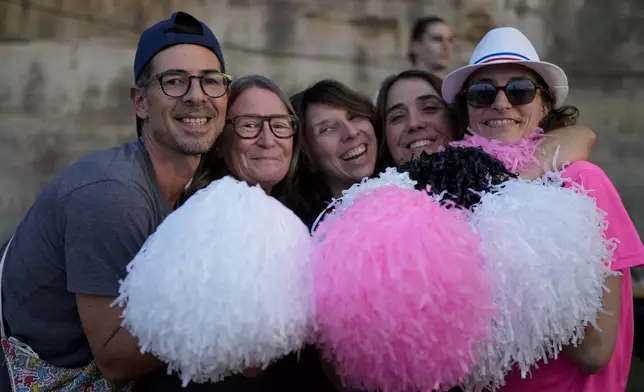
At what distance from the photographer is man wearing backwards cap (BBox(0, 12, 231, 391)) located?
1.46 meters

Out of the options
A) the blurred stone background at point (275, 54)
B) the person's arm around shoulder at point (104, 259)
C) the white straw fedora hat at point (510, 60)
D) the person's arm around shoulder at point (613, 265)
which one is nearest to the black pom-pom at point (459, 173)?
the person's arm around shoulder at point (613, 265)

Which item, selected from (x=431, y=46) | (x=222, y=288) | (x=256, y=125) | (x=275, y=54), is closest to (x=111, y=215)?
(x=222, y=288)

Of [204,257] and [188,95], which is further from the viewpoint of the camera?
[188,95]

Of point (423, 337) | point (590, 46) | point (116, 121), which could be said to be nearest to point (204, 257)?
point (423, 337)

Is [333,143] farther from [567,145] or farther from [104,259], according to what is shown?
[104,259]

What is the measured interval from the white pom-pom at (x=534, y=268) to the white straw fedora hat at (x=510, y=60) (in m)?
0.72

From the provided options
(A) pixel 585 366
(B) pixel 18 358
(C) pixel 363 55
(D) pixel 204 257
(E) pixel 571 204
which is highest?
(C) pixel 363 55

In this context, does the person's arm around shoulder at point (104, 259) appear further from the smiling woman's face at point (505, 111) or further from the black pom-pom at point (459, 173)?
the smiling woman's face at point (505, 111)

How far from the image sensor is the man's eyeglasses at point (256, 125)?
212 cm

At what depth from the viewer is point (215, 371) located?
3.78 ft

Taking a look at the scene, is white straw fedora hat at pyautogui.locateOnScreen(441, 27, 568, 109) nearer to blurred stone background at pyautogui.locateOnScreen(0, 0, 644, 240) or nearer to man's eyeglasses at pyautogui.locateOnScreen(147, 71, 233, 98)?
man's eyeglasses at pyautogui.locateOnScreen(147, 71, 233, 98)

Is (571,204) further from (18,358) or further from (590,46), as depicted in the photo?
(590,46)

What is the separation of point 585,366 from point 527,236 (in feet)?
1.61

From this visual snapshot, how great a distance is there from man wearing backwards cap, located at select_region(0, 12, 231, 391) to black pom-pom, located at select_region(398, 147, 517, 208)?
73cm
